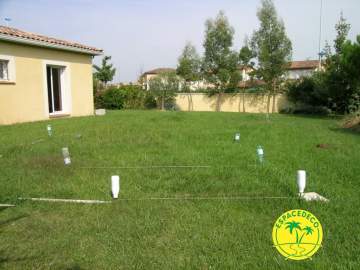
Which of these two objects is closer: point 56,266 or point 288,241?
point 288,241

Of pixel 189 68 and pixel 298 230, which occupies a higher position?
pixel 189 68

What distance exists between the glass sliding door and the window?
2.17 meters

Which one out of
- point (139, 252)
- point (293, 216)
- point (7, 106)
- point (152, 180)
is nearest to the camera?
point (293, 216)

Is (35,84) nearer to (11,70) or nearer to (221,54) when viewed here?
(11,70)

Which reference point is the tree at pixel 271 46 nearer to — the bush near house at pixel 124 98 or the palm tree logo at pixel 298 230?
the bush near house at pixel 124 98

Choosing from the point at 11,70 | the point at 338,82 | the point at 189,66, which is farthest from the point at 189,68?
the point at 11,70

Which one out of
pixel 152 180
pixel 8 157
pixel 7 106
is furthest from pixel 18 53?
pixel 152 180

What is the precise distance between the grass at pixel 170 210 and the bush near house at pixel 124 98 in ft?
53.8

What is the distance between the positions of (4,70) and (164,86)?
13.4m

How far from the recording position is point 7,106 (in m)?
12.5

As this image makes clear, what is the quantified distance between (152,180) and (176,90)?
69.0ft

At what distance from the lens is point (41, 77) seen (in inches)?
Result: 549

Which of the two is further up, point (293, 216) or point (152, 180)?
point (293, 216)

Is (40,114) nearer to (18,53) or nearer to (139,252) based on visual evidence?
(18,53)
